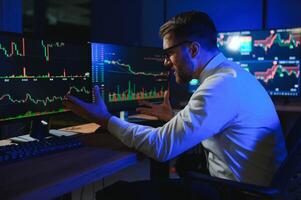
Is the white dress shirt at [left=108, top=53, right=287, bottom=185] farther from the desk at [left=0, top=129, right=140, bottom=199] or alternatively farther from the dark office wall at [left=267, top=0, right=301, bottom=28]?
the dark office wall at [left=267, top=0, right=301, bottom=28]

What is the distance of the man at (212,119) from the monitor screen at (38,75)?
0.17m

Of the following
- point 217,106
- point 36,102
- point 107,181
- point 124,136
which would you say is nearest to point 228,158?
point 217,106

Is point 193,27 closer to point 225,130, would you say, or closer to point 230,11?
point 225,130

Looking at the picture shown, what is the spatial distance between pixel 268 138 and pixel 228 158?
18 centimetres

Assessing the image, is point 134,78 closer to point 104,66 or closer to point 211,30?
point 104,66

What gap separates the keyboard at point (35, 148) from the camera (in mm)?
1305

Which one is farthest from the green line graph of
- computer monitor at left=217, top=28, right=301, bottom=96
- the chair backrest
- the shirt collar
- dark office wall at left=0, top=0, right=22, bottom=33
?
computer monitor at left=217, top=28, right=301, bottom=96

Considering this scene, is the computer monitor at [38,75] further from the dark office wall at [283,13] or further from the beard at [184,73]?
the dark office wall at [283,13]

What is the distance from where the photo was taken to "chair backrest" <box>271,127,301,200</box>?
1.17 metres

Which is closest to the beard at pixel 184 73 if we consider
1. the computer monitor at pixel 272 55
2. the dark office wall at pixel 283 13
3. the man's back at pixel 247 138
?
the man's back at pixel 247 138

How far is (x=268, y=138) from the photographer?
4.96ft

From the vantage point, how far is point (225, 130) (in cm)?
146

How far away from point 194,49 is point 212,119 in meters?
0.35

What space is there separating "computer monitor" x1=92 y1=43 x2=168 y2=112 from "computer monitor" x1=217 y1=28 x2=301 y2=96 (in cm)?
85
